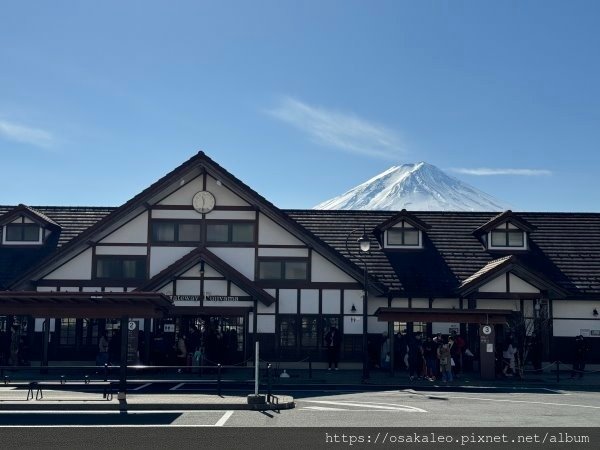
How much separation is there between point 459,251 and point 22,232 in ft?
65.1

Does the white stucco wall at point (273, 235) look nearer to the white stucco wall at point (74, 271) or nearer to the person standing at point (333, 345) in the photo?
the person standing at point (333, 345)

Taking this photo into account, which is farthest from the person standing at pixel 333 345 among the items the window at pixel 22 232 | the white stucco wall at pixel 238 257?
the window at pixel 22 232

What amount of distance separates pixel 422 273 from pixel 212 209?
9.38 m

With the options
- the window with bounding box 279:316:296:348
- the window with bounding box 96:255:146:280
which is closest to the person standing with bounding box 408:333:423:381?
the window with bounding box 279:316:296:348

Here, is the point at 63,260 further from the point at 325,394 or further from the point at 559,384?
the point at 559,384

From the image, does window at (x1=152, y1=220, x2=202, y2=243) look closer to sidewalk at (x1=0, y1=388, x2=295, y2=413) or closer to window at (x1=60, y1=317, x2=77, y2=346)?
window at (x1=60, y1=317, x2=77, y2=346)

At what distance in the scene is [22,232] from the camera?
1414 inches

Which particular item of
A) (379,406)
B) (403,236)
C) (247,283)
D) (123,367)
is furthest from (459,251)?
(123,367)

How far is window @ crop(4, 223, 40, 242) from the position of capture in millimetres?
35812

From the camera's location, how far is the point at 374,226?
37625 millimetres

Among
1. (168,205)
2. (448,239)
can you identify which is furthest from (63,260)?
(448,239)

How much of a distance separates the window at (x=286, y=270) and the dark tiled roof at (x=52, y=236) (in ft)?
30.3

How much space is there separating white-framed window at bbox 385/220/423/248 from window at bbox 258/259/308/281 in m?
4.83

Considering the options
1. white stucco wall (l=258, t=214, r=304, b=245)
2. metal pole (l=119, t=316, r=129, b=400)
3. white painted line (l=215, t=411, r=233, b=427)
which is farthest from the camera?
white stucco wall (l=258, t=214, r=304, b=245)
